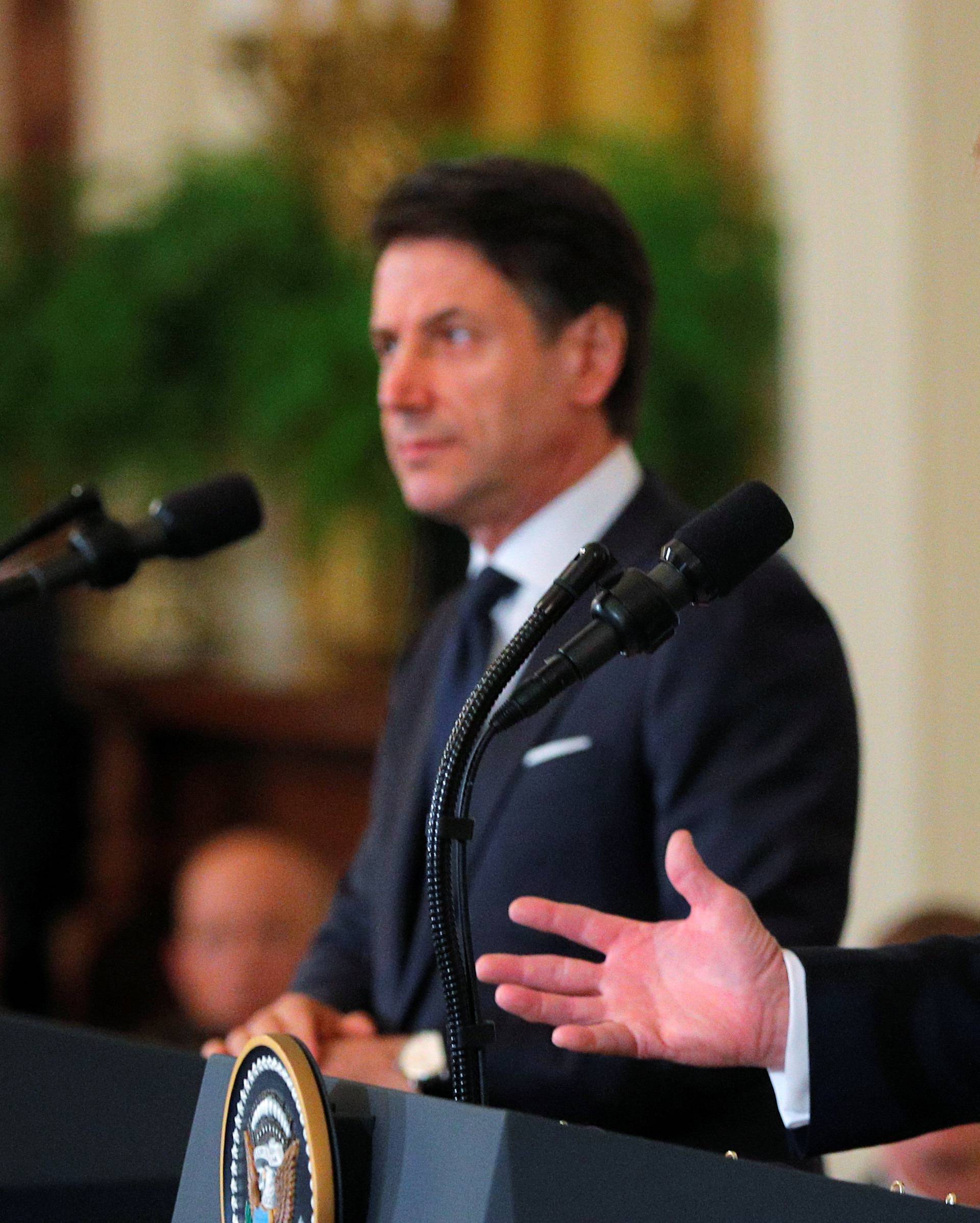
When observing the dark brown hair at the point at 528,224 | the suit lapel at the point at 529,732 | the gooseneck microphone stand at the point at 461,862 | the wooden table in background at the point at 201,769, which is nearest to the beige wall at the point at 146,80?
the wooden table in background at the point at 201,769

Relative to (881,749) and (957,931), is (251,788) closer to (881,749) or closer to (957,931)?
(881,749)

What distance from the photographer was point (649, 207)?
5.21 m

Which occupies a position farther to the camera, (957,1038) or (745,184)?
(745,184)

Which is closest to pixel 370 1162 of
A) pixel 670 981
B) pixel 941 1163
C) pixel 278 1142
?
pixel 278 1142

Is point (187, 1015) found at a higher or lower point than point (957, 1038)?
lower

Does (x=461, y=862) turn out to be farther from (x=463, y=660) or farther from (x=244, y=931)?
(x=244, y=931)

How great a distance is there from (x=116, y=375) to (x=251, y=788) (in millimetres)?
1417

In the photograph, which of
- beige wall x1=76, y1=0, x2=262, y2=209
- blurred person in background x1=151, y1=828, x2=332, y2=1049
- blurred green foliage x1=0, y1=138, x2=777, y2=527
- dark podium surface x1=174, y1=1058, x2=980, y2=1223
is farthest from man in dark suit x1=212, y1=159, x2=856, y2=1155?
beige wall x1=76, y1=0, x2=262, y2=209

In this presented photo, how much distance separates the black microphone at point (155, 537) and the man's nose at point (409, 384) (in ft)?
0.93

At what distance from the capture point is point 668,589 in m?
1.48

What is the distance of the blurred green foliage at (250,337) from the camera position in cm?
525

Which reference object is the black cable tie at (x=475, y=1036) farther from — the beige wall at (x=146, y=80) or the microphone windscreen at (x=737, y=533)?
the beige wall at (x=146, y=80)

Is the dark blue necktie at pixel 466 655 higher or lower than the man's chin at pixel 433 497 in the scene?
lower

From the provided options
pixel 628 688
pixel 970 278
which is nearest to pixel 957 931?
pixel 628 688
